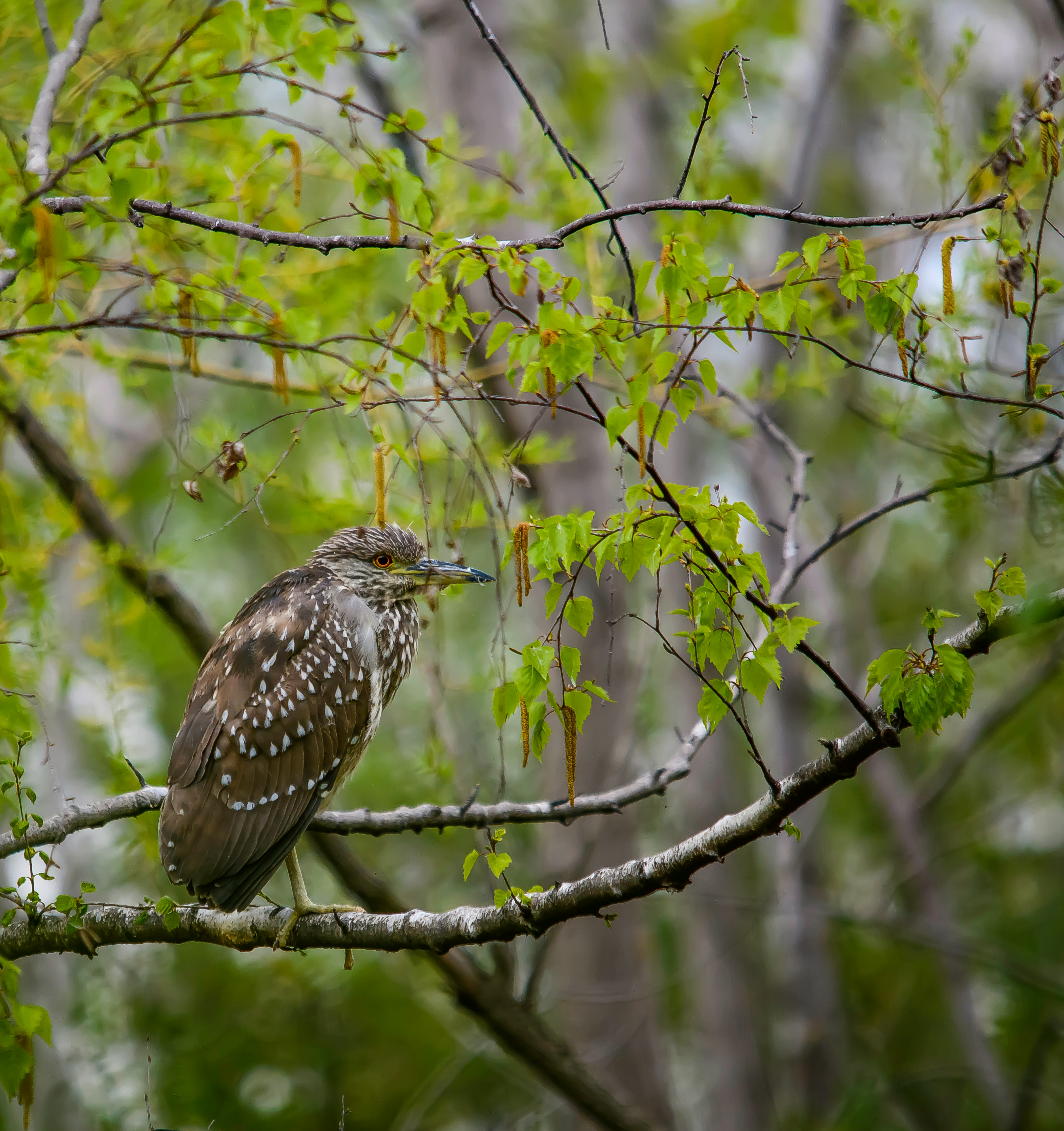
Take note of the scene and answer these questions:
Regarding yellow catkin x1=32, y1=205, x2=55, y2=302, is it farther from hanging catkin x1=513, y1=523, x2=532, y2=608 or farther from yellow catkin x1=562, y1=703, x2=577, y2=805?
yellow catkin x1=562, y1=703, x2=577, y2=805

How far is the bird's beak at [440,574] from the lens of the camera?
4.04 metres

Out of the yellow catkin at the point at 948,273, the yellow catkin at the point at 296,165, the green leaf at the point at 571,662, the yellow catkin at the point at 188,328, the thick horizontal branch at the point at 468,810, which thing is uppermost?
the yellow catkin at the point at 296,165

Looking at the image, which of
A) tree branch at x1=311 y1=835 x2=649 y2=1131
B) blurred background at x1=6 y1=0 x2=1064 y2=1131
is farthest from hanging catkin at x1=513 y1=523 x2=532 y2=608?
tree branch at x1=311 y1=835 x2=649 y2=1131

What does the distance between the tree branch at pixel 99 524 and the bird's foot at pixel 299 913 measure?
5.56ft

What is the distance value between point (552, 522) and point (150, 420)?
9817mm

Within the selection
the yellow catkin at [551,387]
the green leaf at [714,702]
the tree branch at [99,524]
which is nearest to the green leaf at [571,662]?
the green leaf at [714,702]

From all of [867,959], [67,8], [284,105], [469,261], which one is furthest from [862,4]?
[867,959]

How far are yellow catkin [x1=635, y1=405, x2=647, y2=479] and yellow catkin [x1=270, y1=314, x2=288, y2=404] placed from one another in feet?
3.94

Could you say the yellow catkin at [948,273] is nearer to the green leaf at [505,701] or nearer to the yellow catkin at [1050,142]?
the yellow catkin at [1050,142]

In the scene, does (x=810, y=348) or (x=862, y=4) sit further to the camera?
(x=810, y=348)

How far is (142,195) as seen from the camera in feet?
12.4

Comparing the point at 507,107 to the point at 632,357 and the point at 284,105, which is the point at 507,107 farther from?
the point at 284,105

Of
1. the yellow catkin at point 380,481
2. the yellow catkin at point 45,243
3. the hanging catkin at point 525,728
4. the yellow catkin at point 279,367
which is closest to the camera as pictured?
the yellow catkin at point 45,243

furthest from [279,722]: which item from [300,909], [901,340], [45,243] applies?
[901,340]
